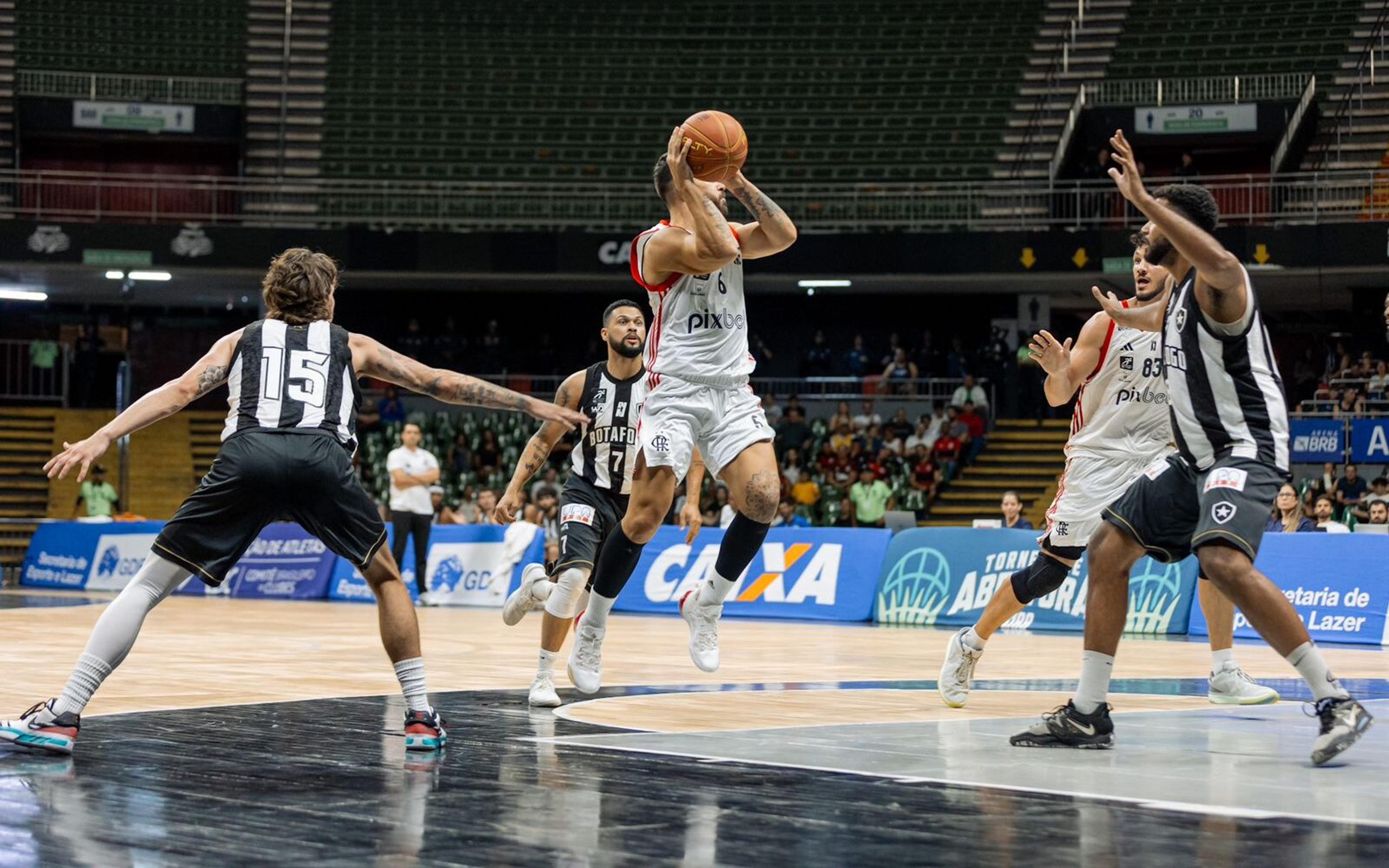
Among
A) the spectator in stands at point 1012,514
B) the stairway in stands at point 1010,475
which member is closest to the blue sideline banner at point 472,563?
the spectator in stands at point 1012,514

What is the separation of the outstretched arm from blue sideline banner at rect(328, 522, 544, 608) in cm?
1345

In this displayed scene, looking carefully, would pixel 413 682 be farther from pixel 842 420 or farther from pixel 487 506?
pixel 842 420

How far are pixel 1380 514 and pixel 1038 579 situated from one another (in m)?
10.2

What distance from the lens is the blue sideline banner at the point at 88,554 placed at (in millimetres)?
22297

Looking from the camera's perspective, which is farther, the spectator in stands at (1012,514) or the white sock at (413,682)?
the spectator in stands at (1012,514)

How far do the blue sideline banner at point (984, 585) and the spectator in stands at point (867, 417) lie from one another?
9.92m

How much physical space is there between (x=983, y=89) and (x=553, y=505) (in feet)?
51.9

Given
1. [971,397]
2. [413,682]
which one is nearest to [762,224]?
[413,682]

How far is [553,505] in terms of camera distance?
1939 cm

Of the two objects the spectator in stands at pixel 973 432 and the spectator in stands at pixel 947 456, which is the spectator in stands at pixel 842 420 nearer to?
the spectator in stands at pixel 947 456

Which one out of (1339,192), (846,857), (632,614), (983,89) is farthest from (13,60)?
(846,857)

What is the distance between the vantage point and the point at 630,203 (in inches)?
1156

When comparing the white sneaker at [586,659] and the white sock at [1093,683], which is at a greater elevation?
the white sock at [1093,683]

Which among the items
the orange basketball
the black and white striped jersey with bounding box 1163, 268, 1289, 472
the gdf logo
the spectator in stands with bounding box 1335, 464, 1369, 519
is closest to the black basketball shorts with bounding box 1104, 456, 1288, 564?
the black and white striped jersey with bounding box 1163, 268, 1289, 472
